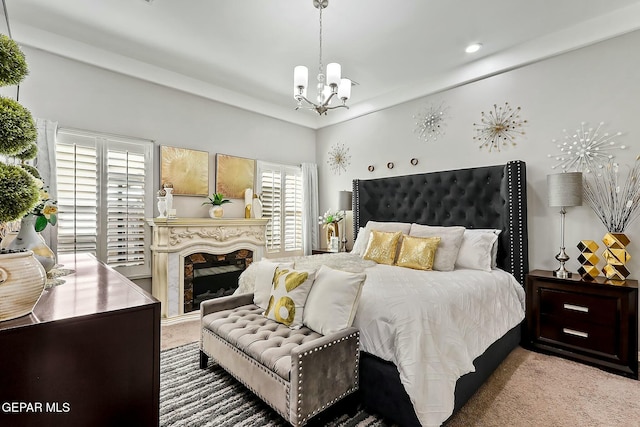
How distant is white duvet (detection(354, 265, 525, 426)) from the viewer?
1.65m

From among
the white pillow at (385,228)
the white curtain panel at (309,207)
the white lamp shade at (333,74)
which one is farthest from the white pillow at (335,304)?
the white curtain panel at (309,207)

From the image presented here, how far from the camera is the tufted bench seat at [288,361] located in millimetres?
1628

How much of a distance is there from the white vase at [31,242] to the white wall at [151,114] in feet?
7.65

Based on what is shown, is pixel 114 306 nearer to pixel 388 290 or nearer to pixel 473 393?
pixel 388 290

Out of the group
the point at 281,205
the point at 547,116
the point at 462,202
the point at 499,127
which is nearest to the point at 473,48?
the point at 499,127

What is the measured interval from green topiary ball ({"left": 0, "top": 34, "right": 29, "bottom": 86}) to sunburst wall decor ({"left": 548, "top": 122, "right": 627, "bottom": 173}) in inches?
155

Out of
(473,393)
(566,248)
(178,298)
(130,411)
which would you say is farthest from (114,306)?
(566,248)

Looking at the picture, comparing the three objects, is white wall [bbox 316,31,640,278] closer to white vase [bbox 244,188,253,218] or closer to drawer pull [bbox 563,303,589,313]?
drawer pull [bbox 563,303,589,313]

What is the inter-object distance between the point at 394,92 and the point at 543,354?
3.55 metres

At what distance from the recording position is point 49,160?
302cm

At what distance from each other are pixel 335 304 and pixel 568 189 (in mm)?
2444

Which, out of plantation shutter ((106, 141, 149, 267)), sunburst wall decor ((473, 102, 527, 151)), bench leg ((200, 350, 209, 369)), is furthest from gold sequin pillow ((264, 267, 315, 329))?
sunburst wall decor ((473, 102, 527, 151))

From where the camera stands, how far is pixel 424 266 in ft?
9.88

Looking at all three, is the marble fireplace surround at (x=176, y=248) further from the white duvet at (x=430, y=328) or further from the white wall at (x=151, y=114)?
the white duvet at (x=430, y=328)
